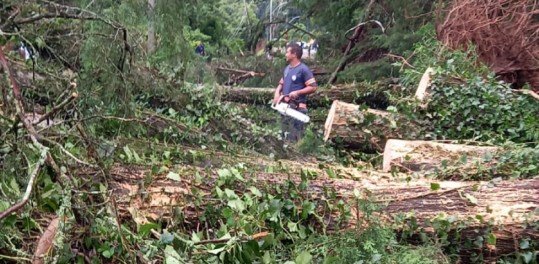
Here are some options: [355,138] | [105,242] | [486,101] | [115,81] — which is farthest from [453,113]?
[105,242]

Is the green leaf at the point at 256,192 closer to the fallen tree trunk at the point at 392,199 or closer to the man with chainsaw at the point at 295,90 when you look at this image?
the fallen tree trunk at the point at 392,199

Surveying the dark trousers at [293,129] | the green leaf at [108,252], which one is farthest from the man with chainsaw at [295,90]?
the green leaf at [108,252]

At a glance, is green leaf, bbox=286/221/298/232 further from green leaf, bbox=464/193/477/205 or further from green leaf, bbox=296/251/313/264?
green leaf, bbox=464/193/477/205

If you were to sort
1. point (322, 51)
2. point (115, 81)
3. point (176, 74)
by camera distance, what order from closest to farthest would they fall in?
point (115, 81), point (176, 74), point (322, 51)

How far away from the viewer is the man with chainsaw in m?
6.07

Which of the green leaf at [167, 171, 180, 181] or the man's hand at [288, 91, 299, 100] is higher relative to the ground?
the green leaf at [167, 171, 180, 181]

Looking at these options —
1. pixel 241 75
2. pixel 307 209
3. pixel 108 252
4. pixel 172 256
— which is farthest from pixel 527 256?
pixel 241 75

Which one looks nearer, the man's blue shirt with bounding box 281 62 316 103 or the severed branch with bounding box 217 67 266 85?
the man's blue shirt with bounding box 281 62 316 103

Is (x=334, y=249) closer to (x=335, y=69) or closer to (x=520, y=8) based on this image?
(x=520, y=8)

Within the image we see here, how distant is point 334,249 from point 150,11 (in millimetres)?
2623

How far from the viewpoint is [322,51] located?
995cm

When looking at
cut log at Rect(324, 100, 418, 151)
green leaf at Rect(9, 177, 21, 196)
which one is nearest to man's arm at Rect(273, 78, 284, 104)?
cut log at Rect(324, 100, 418, 151)

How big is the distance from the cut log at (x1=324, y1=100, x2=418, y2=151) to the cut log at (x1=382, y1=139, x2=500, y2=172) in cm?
62

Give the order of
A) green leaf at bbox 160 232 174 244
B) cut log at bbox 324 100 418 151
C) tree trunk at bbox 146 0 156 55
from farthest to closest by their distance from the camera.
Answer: cut log at bbox 324 100 418 151, tree trunk at bbox 146 0 156 55, green leaf at bbox 160 232 174 244
